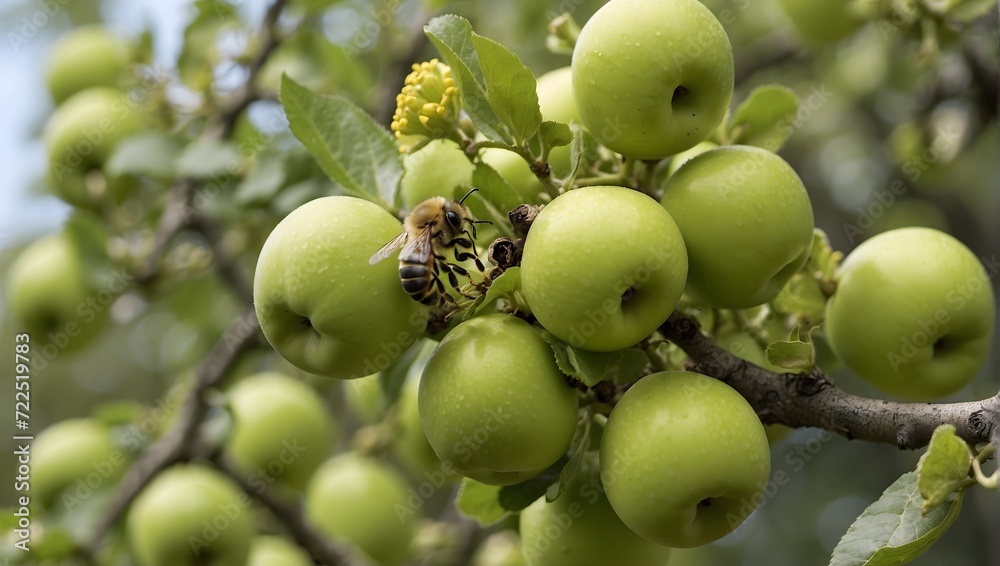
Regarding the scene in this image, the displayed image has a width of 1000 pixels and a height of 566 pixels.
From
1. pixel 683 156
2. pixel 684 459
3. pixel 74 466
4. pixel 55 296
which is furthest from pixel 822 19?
pixel 74 466

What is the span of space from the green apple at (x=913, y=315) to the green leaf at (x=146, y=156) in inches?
87.4

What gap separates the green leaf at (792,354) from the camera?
1.49 meters

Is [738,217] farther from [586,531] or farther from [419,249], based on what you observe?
[586,531]

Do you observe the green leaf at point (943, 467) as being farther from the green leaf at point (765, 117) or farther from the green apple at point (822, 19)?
the green apple at point (822, 19)

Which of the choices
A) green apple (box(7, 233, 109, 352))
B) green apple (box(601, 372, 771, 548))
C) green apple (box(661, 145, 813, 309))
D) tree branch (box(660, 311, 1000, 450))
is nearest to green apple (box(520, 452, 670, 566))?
green apple (box(601, 372, 771, 548))

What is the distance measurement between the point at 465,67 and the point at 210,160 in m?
1.65

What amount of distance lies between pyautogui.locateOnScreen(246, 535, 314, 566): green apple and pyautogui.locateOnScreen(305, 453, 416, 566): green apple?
154 millimetres

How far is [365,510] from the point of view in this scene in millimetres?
3133

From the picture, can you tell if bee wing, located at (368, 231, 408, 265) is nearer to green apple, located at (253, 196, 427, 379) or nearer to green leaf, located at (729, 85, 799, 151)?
green apple, located at (253, 196, 427, 379)

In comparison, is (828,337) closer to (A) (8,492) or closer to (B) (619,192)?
(B) (619,192)

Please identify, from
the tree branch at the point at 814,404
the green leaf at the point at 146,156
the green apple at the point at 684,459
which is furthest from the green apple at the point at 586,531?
the green leaf at the point at 146,156

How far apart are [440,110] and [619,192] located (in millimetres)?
365

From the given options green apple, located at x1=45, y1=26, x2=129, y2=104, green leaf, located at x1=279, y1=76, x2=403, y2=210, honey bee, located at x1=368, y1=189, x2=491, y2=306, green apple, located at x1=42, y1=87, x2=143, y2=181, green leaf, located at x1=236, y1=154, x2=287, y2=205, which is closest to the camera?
honey bee, located at x1=368, y1=189, x2=491, y2=306

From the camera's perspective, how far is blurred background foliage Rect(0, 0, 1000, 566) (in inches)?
122
